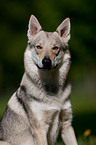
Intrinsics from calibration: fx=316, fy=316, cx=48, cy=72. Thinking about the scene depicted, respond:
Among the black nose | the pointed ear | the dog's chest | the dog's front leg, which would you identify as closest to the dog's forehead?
the pointed ear

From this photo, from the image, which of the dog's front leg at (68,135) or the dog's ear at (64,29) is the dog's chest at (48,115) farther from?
the dog's ear at (64,29)

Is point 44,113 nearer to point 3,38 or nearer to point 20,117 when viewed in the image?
point 20,117

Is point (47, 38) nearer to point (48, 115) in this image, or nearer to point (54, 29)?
point (48, 115)

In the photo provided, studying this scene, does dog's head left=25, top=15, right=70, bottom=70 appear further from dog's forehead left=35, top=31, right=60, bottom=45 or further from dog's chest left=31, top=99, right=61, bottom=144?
dog's chest left=31, top=99, right=61, bottom=144

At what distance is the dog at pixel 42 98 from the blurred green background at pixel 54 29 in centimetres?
425

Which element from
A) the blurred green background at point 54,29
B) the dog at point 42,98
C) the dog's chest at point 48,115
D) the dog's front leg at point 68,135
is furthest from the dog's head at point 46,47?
the blurred green background at point 54,29

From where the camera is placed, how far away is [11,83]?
29.7 metres

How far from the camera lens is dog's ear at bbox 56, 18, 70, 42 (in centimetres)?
543

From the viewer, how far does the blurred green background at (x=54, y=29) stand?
14367 millimetres

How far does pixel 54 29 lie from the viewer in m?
14.9

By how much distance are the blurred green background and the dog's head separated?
4.49m

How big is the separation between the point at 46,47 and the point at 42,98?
82 centimetres

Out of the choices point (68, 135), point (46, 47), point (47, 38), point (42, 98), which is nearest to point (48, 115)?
point (42, 98)

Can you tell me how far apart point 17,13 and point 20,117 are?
16.3 meters
